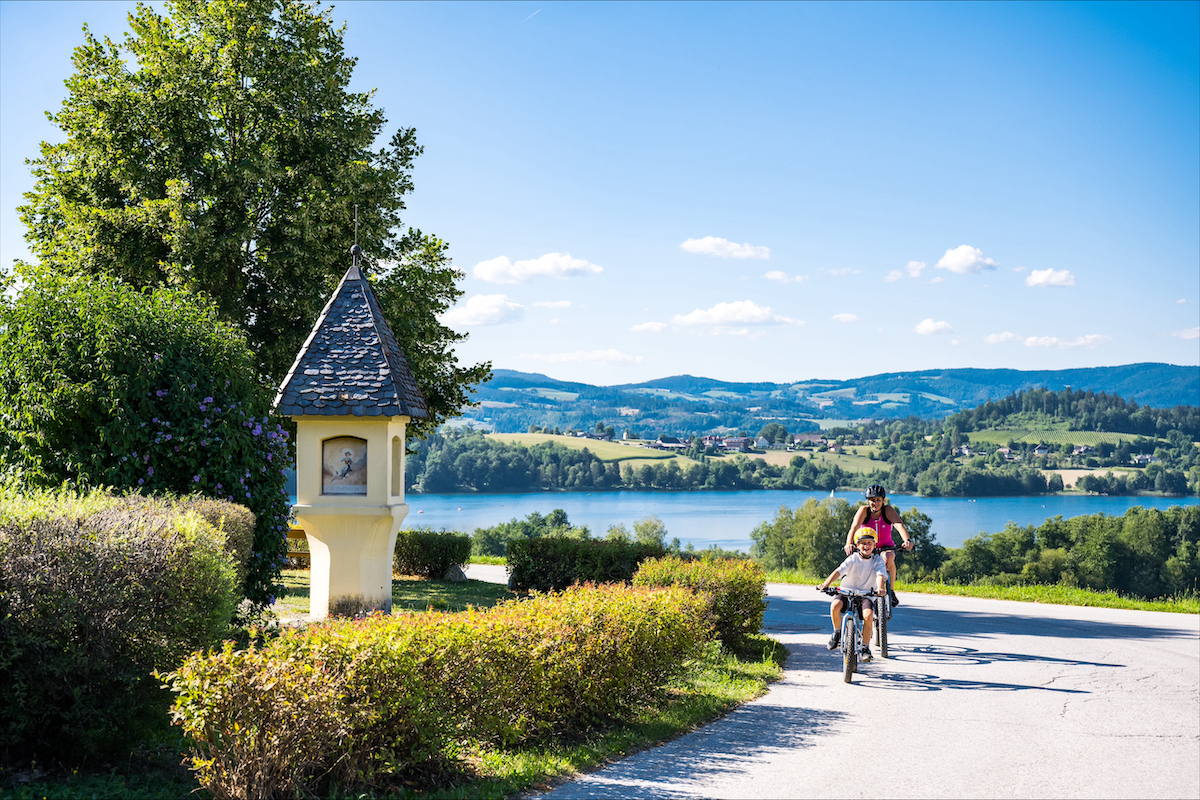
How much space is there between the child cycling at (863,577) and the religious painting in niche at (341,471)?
5431 millimetres

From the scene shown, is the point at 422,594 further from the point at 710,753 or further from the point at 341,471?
the point at 710,753

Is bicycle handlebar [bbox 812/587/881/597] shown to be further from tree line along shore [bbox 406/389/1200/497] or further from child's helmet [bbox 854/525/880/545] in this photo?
tree line along shore [bbox 406/389/1200/497]

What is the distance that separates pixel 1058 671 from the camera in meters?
9.78

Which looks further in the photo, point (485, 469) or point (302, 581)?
point (485, 469)

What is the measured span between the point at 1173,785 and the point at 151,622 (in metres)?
6.43

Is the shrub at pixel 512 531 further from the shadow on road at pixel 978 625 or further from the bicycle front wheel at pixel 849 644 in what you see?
the bicycle front wheel at pixel 849 644

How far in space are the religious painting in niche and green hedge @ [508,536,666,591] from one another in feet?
20.1

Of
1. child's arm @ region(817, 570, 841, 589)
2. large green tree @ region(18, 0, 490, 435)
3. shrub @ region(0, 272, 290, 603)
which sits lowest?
child's arm @ region(817, 570, 841, 589)

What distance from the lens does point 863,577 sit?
918 cm

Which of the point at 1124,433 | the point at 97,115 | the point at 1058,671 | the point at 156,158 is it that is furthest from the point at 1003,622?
the point at 1124,433

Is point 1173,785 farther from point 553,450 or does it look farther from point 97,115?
point 553,450

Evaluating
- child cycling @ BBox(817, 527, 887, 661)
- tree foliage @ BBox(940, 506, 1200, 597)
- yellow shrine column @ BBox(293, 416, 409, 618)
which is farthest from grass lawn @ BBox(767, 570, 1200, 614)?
tree foliage @ BBox(940, 506, 1200, 597)

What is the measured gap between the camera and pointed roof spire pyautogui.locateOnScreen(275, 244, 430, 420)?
9.96 metres

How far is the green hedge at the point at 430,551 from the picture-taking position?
64.2 ft
